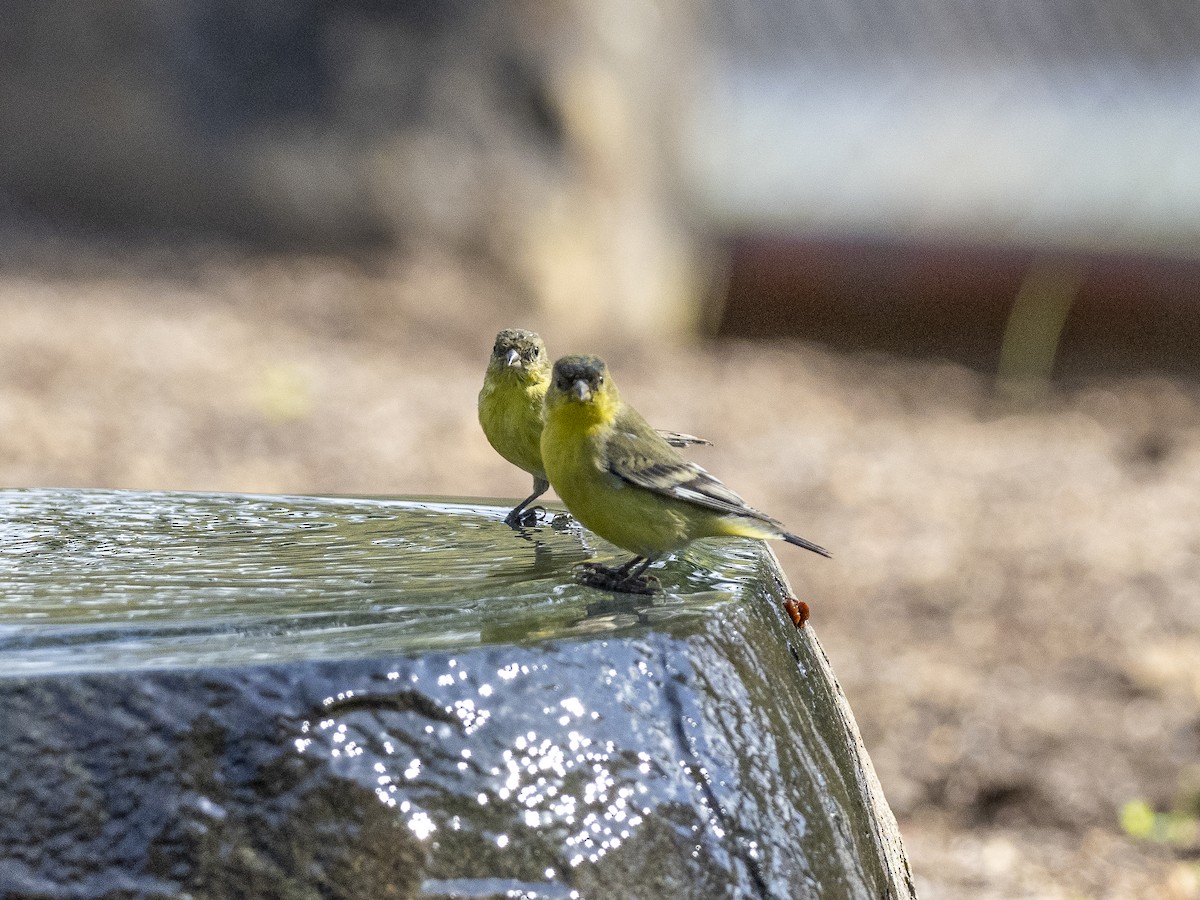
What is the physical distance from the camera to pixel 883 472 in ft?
32.2

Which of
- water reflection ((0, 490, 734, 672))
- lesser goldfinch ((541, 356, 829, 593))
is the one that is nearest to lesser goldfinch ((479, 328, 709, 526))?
water reflection ((0, 490, 734, 672))

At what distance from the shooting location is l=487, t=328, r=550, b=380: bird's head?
161 inches

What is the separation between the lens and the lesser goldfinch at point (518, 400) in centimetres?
408

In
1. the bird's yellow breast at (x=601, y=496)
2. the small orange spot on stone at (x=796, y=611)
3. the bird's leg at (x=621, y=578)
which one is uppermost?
the bird's yellow breast at (x=601, y=496)

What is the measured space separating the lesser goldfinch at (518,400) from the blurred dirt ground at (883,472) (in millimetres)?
Result: 2375

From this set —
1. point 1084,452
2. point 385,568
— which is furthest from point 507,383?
point 1084,452

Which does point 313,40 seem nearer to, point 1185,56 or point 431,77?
point 431,77

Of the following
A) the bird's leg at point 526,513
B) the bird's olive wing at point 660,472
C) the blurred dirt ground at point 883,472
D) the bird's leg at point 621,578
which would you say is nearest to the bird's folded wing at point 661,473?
the bird's olive wing at point 660,472

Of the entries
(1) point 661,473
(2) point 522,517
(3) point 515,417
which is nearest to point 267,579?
(1) point 661,473

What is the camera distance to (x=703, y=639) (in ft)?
8.71

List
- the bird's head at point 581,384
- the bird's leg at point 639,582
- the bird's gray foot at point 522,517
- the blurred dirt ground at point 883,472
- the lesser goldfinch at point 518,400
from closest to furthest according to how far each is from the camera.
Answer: the bird's leg at point 639,582
the bird's head at point 581,384
the bird's gray foot at point 522,517
the lesser goldfinch at point 518,400
the blurred dirt ground at point 883,472

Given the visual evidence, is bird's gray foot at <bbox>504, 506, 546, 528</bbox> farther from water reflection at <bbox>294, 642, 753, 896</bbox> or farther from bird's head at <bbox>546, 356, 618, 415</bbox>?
water reflection at <bbox>294, 642, 753, 896</bbox>

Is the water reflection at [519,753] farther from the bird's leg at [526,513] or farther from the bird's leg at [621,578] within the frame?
the bird's leg at [526,513]

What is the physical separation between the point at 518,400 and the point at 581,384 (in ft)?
2.43
